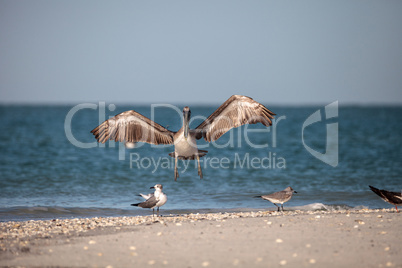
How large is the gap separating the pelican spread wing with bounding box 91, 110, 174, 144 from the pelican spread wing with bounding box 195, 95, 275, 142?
107 centimetres

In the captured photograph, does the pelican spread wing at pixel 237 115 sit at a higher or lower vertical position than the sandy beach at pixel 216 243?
higher

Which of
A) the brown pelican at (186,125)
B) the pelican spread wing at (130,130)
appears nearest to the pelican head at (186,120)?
the brown pelican at (186,125)

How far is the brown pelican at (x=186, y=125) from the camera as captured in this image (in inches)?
502

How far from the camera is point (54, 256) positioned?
782 centimetres

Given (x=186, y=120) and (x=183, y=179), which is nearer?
(x=186, y=120)

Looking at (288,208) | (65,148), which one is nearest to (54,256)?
(288,208)

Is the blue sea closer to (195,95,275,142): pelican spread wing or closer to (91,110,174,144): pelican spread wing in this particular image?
(91,110,174,144): pelican spread wing

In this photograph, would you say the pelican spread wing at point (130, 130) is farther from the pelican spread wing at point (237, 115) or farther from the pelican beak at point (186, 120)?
the pelican spread wing at point (237, 115)

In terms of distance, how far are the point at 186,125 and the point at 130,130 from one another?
50.5 inches

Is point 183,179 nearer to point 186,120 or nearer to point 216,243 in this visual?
point 186,120

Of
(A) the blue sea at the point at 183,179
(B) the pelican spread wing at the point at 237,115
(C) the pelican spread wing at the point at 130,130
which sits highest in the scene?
(B) the pelican spread wing at the point at 237,115

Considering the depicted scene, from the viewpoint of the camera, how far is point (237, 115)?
1304 centimetres

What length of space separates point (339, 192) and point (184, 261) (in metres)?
10.5

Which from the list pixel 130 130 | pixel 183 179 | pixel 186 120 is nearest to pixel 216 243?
pixel 186 120
